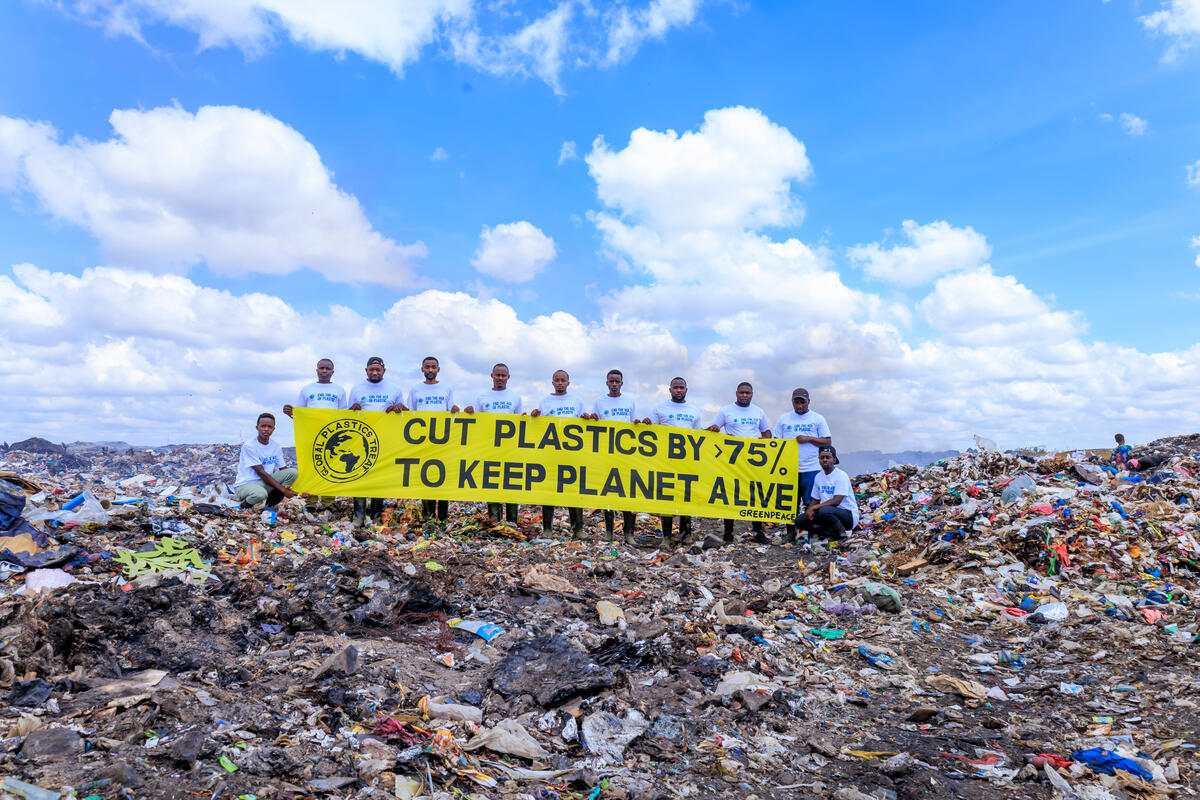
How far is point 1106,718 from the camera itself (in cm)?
476

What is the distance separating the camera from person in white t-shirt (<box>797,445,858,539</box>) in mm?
9438

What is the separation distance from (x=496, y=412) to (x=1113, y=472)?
10.6 meters

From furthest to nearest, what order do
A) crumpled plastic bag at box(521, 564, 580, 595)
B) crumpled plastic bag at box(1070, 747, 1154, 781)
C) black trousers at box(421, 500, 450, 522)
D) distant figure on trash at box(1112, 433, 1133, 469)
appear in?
distant figure on trash at box(1112, 433, 1133, 469) < black trousers at box(421, 500, 450, 522) < crumpled plastic bag at box(521, 564, 580, 595) < crumpled plastic bag at box(1070, 747, 1154, 781)

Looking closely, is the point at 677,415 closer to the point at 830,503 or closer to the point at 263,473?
the point at 830,503

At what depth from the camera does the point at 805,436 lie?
9.62 metres

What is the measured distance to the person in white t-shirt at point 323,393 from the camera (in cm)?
903

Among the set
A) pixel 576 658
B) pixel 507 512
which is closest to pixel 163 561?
pixel 507 512

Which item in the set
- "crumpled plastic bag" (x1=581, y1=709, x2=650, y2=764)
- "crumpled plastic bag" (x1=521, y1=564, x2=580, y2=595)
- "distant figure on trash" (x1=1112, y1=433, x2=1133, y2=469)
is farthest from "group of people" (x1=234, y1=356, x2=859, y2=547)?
"distant figure on trash" (x1=1112, y1=433, x2=1133, y2=469)

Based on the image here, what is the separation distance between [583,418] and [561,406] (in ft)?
1.09

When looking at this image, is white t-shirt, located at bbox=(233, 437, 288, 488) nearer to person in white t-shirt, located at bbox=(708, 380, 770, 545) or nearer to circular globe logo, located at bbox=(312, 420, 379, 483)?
circular globe logo, located at bbox=(312, 420, 379, 483)

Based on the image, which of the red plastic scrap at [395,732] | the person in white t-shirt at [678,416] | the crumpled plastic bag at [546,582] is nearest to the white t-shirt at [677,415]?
the person in white t-shirt at [678,416]

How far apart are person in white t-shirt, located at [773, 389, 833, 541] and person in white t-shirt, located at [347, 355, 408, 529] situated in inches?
208

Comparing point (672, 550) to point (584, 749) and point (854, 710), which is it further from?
point (584, 749)

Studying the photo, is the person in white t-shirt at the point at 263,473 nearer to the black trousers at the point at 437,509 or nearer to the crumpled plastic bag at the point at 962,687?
the black trousers at the point at 437,509
